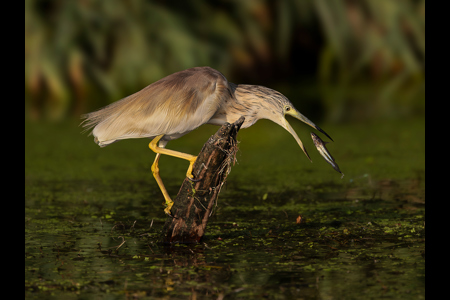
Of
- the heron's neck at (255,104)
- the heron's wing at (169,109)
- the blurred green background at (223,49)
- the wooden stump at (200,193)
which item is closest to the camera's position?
the wooden stump at (200,193)

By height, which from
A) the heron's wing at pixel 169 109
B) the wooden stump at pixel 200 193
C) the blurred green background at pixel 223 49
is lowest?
the wooden stump at pixel 200 193

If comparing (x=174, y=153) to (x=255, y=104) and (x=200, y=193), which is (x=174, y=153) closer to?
(x=200, y=193)

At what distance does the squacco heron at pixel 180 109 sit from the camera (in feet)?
20.7

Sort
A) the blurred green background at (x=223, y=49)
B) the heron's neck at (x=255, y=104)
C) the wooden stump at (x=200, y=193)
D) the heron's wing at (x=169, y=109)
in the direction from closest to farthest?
1. the wooden stump at (x=200, y=193)
2. the heron's wing at (x=169, y=109)
3. the heron's neck at (x=255, y=104)
4. the blurred green background at (x=223, y=49)

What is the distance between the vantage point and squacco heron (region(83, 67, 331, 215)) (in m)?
6.30

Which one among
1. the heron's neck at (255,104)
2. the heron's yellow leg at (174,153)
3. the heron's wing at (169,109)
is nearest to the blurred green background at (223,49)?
the heron's neck at (255,104)

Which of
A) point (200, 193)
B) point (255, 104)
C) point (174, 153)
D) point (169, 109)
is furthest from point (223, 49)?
point (200, 193)

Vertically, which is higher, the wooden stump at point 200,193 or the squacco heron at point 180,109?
the squacco heron at point 180,109

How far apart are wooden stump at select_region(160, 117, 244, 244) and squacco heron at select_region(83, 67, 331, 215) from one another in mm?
181

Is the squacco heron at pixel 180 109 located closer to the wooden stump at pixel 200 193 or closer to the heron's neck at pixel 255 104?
the heron's neck at pixel 255 104

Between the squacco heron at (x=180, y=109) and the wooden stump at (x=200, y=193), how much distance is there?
7.1 inches

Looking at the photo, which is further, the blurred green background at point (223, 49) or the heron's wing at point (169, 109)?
the blurred green background at point (223, 49)
